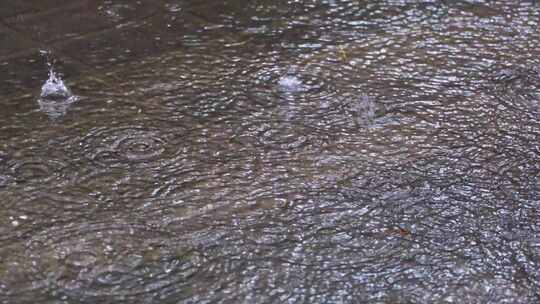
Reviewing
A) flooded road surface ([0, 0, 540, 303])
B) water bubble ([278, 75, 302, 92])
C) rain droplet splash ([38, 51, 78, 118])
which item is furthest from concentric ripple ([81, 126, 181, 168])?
water bubble ([278, 75, 302, 92])

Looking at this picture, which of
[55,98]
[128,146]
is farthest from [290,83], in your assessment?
[55,98]

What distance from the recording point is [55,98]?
301 centimetres

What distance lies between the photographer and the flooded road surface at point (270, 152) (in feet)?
7.23

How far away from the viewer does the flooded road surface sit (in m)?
2.21

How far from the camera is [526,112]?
2.97 meters

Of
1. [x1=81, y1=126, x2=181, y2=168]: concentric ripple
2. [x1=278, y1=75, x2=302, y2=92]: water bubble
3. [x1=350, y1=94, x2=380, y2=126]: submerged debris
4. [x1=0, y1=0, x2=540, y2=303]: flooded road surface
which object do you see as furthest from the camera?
[x1=278, y1=75, x2=302, y2=92]: water bubble

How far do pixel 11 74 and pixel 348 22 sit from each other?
4.36 feet

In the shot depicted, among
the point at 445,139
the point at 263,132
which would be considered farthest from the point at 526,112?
the point at 263,132

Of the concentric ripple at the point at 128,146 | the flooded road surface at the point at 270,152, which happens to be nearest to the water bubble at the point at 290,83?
the flooded road surface at the point at 270,152

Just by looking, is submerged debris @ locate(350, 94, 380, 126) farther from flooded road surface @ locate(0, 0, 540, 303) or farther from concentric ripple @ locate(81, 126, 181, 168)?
concentric ripple @ locate(81, 126, 181, 168)

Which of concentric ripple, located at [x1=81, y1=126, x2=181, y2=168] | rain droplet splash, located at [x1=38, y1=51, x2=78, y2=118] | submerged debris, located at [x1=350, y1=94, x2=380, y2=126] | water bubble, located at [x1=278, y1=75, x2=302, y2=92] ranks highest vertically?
rain droplet splash, located at [x1=38, y1=51, x2=78, y2=118]

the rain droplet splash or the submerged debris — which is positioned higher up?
the rain droplet splash

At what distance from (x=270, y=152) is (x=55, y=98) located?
0.78m

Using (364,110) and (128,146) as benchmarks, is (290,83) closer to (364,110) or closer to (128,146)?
(364,110)
